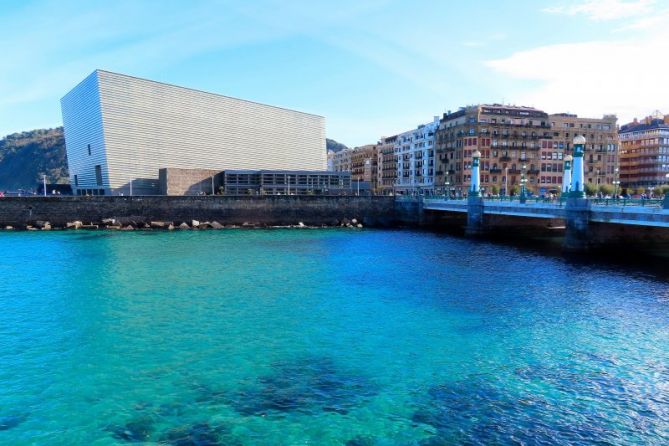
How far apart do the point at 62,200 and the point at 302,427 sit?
68.4 metres

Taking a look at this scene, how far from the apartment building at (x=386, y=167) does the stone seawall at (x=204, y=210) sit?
58.6m

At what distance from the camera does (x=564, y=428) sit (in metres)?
12.3

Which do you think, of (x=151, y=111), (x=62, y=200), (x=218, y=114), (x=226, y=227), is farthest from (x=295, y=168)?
(x=62, y=200)

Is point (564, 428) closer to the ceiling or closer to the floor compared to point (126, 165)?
closer to the floor

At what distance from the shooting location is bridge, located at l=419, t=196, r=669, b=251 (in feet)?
114

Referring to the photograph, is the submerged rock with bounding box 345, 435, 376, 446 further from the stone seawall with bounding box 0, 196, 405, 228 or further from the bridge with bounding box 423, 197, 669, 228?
the stone seawall with bounding box 0, 196, 405, 228

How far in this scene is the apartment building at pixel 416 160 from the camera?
119 m

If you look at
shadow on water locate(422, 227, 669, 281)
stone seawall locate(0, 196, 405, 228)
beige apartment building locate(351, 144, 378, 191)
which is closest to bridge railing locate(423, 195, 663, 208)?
shadow on water locate(422, 227, 669, 281)

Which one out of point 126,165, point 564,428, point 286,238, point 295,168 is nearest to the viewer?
point 564,428

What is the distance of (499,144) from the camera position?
105250mm

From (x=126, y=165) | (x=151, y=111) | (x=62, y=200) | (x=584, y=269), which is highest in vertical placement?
(x=151, y=111)

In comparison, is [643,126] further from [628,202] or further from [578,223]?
[628,202]

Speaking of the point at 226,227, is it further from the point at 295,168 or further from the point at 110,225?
the point at 295,168

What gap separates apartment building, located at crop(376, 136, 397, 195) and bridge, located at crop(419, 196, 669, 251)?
78.4 metres
